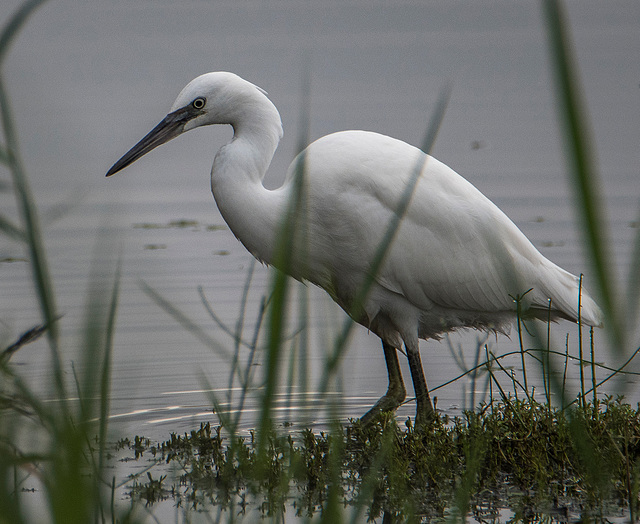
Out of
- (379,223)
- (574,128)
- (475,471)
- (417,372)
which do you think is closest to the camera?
(574,128)

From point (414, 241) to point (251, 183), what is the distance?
798 mm

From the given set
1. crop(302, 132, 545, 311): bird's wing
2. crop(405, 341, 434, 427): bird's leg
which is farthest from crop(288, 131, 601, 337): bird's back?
crop(405, 341, 434, 427): bird's leg

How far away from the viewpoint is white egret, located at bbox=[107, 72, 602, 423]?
411 cm

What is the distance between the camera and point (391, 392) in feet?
15.2

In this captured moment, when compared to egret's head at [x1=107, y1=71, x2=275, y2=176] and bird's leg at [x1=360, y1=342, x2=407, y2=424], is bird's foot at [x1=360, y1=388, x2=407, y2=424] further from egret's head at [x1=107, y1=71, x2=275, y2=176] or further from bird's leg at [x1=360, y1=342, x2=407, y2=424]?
egret's head at [x1=107, y1=71, x2=275, y2=176]

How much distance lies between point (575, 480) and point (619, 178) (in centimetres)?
675

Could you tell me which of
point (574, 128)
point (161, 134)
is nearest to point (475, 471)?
point (161, 134)

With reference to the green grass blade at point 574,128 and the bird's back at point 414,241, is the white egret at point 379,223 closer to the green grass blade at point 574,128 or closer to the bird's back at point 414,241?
the bird's back at point 414,241

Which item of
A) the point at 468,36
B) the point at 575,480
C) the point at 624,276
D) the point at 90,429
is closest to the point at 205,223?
the point at 624,276

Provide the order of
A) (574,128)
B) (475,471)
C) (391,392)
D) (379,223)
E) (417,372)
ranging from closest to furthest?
(574,128)
(475,471)
(379,223)
(417,372)
(391,392)

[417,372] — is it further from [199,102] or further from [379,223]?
[199,102]

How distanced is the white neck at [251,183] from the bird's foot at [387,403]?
2.98 feet

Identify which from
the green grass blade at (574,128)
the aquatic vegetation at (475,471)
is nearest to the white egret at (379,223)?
the aquatic vegetation at (475,471)

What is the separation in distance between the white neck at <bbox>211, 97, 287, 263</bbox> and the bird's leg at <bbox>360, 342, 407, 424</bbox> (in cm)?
91
